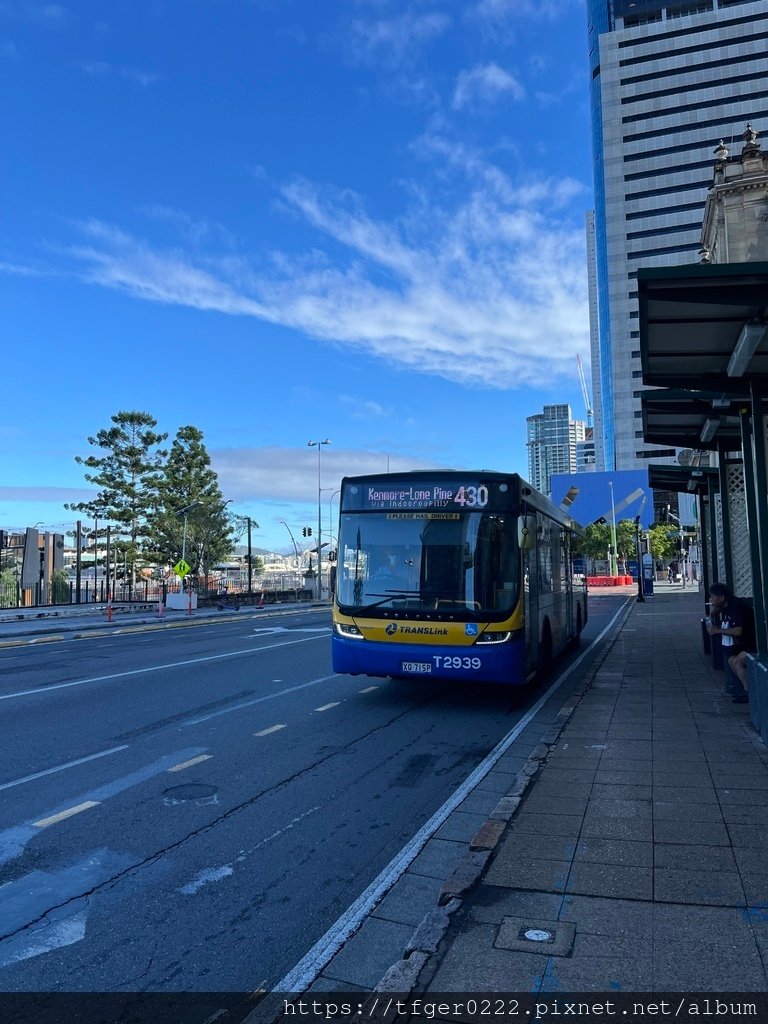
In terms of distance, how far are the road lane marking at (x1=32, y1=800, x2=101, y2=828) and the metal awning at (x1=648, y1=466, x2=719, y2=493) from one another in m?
10.4

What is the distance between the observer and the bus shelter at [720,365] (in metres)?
5.65

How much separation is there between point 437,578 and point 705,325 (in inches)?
171

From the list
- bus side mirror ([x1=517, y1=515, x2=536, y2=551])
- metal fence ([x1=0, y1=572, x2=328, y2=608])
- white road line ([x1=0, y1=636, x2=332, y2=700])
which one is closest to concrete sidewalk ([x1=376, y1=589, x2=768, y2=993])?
bus side mirror ([x1=517, y1=515, x2=536, y2=551])

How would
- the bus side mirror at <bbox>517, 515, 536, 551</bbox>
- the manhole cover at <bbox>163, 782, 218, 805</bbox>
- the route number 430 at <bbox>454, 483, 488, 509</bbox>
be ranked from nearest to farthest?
the manhole cover at <bbox>163, 782, 218, 805</bbox>, the bus side mirror at <bbox>517, 515, 536, 551</bbox>, the route number 430 at <bbox>454, 483, 488, 509</bbox>

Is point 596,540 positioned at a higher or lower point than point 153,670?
higher

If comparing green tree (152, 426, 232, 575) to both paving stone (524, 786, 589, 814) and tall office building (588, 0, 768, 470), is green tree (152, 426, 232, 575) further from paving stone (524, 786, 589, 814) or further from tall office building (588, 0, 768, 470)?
tall office building (588, 0, 768, 470)

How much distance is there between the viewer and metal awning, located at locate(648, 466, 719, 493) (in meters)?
12.7

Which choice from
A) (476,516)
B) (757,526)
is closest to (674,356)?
(757,526)

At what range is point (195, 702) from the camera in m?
10.2

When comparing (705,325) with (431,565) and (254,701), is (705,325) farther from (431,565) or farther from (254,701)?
(254,701)

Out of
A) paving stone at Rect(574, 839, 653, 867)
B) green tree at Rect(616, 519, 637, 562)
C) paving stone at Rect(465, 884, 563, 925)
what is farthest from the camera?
green tree at Rect(616, 519, 637, 562)

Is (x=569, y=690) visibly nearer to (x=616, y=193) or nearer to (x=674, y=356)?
(x=674, y=356)

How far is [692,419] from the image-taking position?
9.95 metres

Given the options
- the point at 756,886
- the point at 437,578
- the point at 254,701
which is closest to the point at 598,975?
the point at 756,886
